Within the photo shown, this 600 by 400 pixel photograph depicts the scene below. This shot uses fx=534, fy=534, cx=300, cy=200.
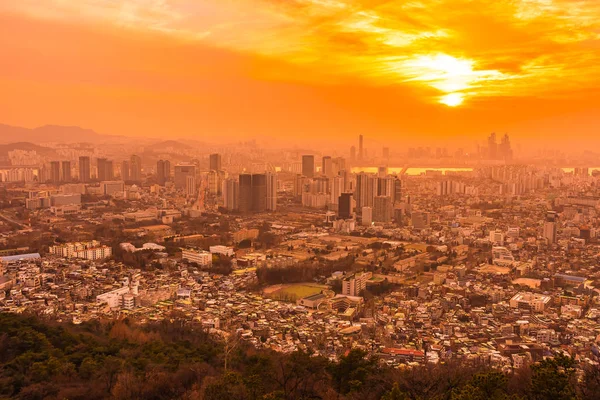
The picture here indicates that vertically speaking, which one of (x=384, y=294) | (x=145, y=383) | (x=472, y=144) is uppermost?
(x=472, y=144)

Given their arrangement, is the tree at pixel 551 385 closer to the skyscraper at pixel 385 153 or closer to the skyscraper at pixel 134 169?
the skyscraper at pixel 134 169

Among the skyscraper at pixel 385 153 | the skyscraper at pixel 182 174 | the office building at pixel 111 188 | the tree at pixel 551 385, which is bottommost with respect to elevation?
the tree at pixel 551 385

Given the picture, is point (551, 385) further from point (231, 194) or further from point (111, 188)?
point (111, 188)

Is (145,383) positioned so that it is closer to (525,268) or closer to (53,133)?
(525,268)

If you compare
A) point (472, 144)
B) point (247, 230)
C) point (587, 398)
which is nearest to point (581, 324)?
point (587, 398)

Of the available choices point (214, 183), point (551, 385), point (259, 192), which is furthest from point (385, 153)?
point (551, 385)

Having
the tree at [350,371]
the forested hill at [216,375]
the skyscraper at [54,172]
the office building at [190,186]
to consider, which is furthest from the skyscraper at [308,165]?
the tree at [350,371]
